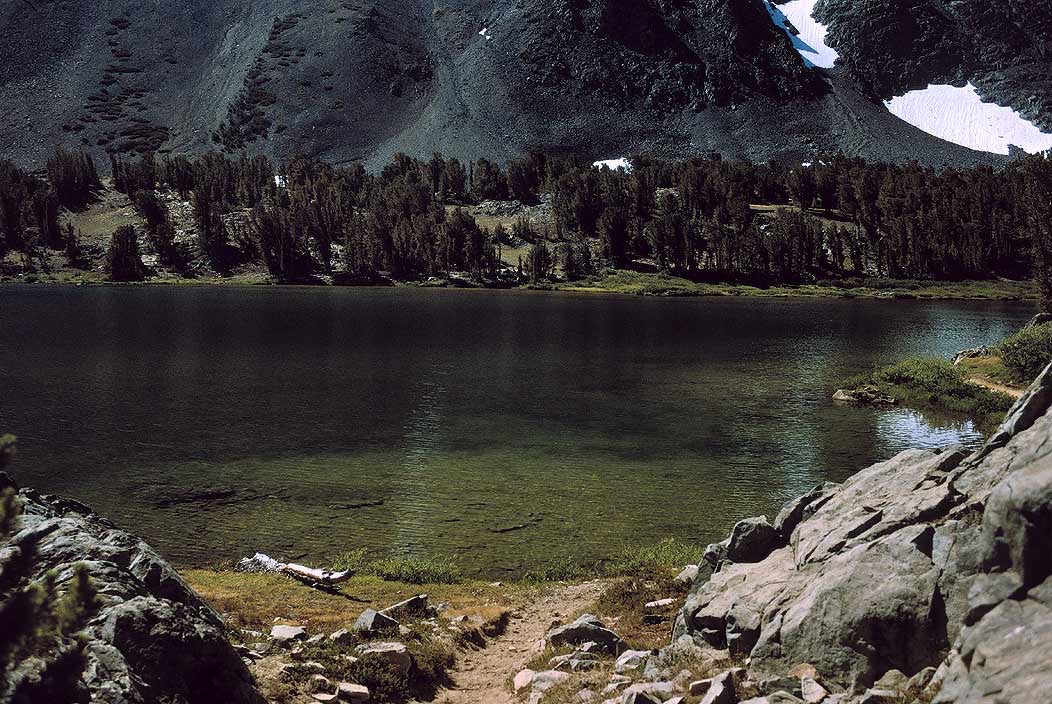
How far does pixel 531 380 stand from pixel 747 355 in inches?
1083

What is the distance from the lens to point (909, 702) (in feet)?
35.5

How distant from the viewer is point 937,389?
59.8 meters

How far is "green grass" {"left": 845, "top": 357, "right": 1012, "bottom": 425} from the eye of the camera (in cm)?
5419

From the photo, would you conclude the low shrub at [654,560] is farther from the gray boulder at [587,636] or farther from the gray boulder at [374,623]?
the gray boulder at [374,623]

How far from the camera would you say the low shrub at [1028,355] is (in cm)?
6038

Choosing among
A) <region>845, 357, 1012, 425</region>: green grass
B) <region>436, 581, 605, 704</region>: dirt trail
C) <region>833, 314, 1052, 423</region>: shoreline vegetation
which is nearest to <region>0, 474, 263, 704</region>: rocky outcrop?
<region>436, 581, 605, 704</region>: dirt trail

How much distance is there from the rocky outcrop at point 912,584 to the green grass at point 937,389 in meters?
40.0

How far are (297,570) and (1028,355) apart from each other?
2282 inches

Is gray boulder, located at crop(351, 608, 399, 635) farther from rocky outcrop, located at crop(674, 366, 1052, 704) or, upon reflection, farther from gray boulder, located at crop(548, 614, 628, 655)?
rocky outcrop, located at crop(674, 366, 1052, 704)

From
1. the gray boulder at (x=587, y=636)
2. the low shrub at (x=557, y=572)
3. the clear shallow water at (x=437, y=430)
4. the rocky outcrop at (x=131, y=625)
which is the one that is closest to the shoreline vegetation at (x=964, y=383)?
the clear shallow water at (x=437, y=430)

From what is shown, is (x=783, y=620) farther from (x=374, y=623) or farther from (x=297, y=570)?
(x=297, y=570)

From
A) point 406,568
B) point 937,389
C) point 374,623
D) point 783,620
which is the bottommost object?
point 406,568

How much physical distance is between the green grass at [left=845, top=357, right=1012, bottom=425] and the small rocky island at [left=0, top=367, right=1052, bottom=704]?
41.2 m

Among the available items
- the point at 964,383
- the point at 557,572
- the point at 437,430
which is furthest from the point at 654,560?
the point at 964,383
